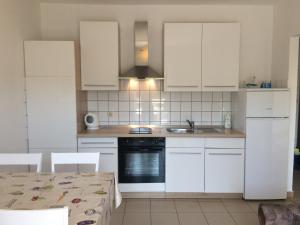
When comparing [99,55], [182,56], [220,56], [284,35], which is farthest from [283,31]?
[99,55]

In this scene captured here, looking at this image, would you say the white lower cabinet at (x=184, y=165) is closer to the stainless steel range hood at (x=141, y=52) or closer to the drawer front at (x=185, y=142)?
the drawer front at (x=185, y=142)

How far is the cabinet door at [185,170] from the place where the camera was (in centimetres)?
339

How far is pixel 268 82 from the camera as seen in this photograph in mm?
3846

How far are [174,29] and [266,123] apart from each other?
161 cm

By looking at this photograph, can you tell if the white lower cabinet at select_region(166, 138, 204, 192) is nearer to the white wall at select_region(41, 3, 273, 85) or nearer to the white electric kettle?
the white electric kettle

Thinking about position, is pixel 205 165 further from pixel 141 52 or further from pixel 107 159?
pixel 141 52

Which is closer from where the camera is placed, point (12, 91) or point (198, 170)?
point (12, 91)

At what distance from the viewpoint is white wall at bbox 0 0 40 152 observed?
2670 millimetres

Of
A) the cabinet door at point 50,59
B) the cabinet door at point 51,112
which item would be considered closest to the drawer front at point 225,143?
the cabinet door at point 51,112

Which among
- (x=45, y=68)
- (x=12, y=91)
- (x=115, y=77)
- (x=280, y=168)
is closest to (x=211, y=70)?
(x=115, y=77)

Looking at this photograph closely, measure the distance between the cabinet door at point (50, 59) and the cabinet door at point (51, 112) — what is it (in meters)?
0.07

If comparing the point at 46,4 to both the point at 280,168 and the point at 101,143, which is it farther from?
the point at 280,168

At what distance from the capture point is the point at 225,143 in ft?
11.1

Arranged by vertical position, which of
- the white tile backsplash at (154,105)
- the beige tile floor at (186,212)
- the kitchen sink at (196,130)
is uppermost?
the white tile backsplash at (154,105)
